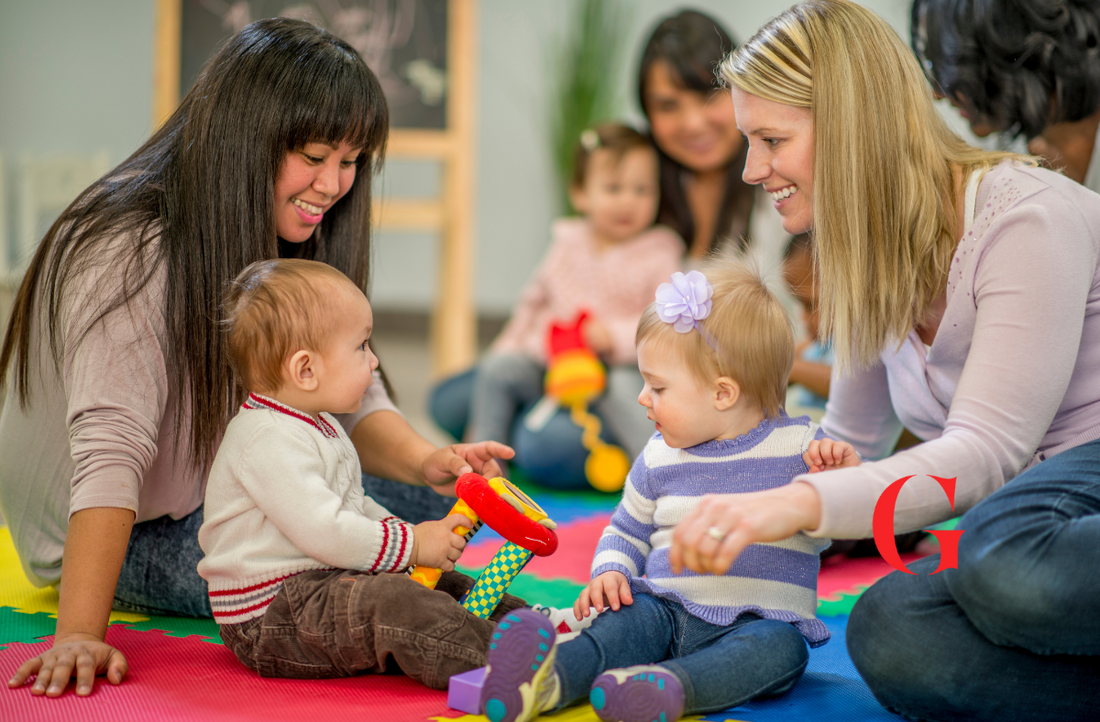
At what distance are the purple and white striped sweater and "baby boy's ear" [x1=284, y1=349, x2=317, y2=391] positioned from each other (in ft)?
1.23

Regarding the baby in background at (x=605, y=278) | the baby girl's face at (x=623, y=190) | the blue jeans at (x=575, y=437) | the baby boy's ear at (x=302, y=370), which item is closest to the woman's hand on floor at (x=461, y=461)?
the baby boy's ear at (x=302, y=370)

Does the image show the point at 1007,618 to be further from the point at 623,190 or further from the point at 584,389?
the point at 623,190

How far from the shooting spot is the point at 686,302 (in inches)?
42.2

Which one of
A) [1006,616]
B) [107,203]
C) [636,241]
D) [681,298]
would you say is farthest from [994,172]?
[636,241]

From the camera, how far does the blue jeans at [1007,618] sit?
89cm

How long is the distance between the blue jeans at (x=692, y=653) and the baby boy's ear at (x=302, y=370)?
383 millimetres

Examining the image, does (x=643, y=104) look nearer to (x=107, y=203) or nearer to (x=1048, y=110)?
(x=1048, y=110)

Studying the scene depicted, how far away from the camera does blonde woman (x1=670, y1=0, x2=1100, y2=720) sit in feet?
2.93

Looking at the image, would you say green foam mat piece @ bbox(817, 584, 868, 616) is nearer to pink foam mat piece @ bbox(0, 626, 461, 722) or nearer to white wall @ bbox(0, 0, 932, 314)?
pink foam mat piece @ bbox(0, 626, 461, 722)

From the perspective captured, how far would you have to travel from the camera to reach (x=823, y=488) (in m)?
0.86

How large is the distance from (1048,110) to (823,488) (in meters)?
0.99

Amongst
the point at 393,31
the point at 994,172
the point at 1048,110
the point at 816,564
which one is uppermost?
the point at 393,31

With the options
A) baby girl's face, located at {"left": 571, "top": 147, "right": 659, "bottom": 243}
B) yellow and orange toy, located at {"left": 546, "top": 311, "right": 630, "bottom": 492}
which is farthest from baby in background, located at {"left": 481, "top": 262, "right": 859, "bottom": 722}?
baby girl's face, located at {"left": 571, "top": 147, "right": 659, "bottom": 243}

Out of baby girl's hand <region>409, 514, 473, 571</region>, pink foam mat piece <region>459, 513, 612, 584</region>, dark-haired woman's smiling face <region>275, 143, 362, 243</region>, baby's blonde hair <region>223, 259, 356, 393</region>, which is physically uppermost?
dark-haired woman's smiling face <region>275, 143, 362, 243</region>
